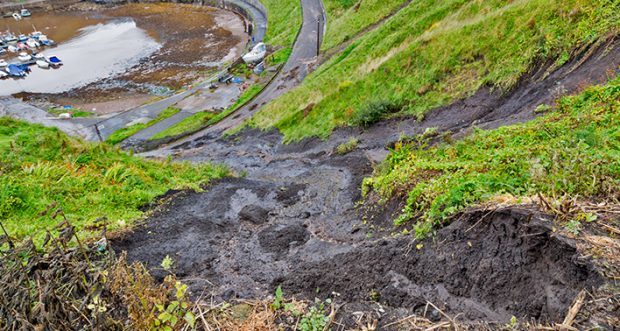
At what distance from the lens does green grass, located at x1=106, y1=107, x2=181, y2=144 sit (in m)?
31.4

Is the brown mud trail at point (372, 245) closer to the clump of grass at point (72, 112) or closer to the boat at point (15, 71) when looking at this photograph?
the clump of grass at point (72, 112)

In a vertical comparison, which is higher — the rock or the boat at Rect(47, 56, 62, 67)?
the rock

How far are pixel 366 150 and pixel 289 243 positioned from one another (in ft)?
23.9

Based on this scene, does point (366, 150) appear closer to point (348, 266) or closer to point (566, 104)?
point (566, 104)

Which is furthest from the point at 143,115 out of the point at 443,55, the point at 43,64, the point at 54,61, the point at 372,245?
the point at 372,245

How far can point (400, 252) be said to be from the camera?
5.37 metres

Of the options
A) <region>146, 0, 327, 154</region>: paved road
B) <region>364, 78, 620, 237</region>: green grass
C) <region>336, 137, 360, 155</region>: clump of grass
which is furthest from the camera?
<region>146, 0, 327, 154</region>: paved road

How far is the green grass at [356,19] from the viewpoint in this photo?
32.4m

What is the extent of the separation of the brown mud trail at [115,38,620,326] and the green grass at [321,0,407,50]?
831 inches

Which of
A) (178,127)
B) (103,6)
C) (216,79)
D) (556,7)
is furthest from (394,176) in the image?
(103,6)

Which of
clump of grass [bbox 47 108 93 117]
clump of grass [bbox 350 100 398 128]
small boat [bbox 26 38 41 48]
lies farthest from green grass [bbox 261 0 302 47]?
small boat [bbox 26 38 41 48]

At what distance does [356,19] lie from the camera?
115 ft

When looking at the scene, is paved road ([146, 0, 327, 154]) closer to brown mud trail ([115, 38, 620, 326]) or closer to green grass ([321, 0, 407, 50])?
green grass ([321, 0, 407, 50])

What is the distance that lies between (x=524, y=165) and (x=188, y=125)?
1144 inches
